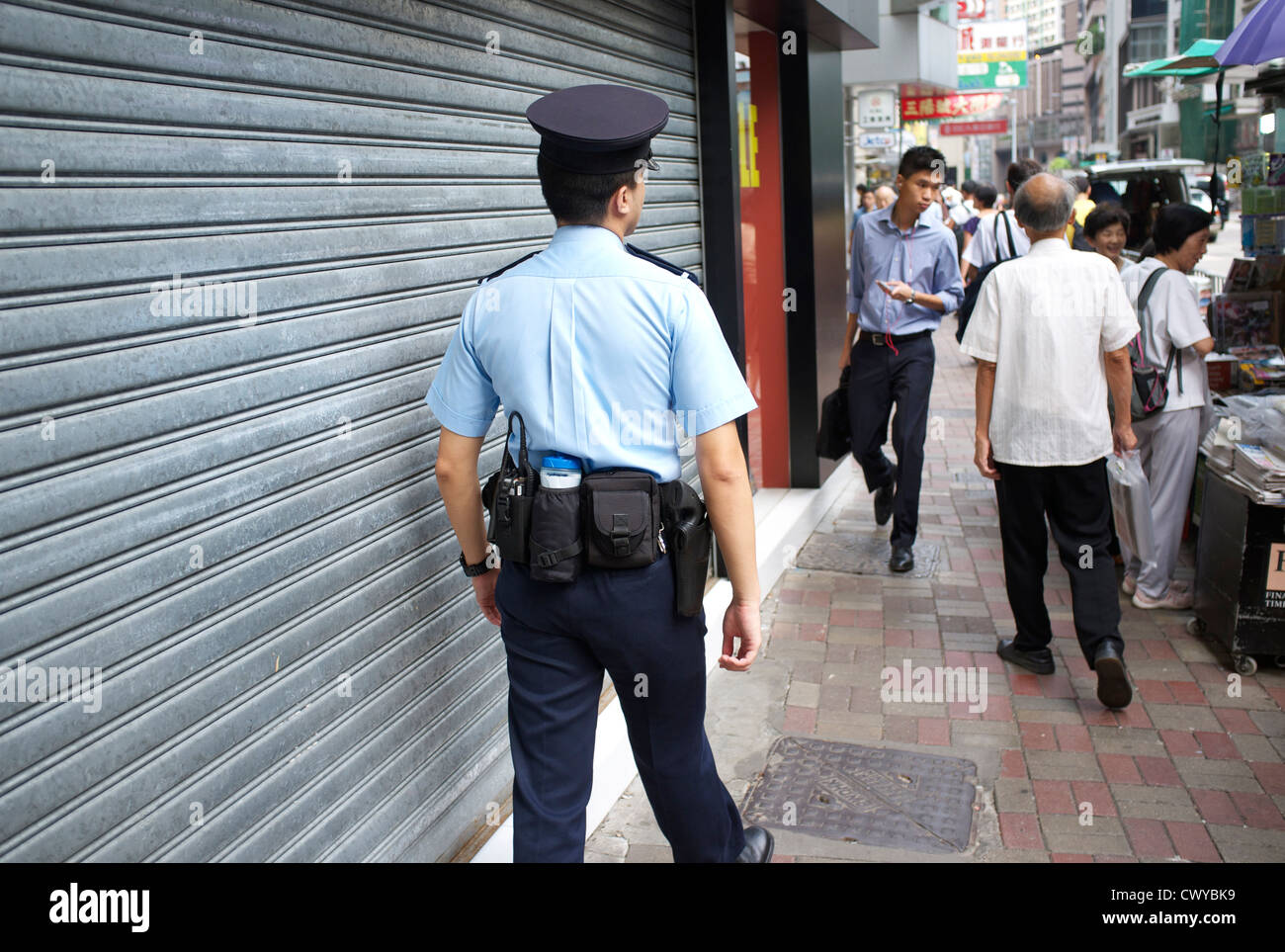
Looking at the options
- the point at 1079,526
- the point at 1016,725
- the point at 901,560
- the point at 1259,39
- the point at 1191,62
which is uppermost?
the point at 1191,62

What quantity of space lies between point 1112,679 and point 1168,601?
1399mm

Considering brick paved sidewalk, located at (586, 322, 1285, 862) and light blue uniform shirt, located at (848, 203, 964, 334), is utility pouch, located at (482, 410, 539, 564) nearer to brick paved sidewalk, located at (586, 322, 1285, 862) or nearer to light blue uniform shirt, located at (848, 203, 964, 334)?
brick paved sidewalk, located at (586, 322, 1285, 862)

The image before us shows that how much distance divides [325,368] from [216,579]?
602mm

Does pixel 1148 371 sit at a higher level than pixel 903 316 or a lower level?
lower

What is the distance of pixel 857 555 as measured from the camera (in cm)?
667

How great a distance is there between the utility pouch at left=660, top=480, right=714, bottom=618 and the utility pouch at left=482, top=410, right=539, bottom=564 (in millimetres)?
316

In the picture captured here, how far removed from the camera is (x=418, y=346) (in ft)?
10.3

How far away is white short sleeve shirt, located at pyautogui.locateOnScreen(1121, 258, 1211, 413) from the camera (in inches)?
213

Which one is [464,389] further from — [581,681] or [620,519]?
[581,681]

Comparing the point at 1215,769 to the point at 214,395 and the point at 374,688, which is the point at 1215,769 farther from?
the point at 214,395

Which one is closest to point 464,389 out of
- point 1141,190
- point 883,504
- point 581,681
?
point 581,681

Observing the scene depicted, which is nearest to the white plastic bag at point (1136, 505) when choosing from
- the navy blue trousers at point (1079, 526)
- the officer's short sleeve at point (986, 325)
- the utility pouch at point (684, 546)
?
the navy blue trousers at point (1079, 526)

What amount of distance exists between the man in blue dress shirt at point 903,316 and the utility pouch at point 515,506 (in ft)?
13.1

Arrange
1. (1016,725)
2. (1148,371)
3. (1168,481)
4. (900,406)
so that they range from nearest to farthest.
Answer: (1016,725), (1148,371), (1168,481), (900,406)
